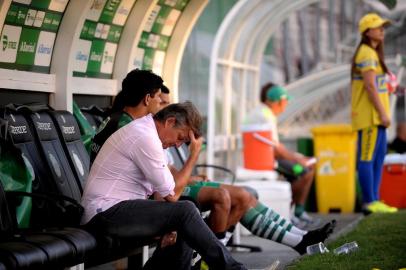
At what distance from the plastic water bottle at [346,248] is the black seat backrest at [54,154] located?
190 cm

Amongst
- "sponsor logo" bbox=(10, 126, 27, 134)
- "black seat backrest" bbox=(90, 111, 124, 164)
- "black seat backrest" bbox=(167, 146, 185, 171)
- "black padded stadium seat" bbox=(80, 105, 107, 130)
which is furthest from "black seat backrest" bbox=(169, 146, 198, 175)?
"sponsor logo" bbox=(10, 126, 27, 134)

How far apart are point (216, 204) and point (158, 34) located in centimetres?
299

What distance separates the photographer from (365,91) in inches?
481

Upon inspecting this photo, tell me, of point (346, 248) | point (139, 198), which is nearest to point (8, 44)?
point (139, 198)

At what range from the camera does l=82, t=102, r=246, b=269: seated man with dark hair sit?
6730 mm

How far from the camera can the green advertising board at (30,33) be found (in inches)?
311

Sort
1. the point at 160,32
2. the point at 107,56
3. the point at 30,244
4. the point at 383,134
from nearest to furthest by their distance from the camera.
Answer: the point at 30,244
the point at 107,56
the point at 160,32
the point at 383,134

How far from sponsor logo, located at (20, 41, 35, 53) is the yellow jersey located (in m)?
4.72

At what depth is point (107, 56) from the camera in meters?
9.70

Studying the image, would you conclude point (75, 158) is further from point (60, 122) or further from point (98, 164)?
point (98, 164)

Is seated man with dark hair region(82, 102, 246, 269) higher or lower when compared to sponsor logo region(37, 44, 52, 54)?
lower

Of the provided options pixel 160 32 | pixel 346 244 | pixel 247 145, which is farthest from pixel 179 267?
pixel 247 145

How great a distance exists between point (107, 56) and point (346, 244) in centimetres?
254

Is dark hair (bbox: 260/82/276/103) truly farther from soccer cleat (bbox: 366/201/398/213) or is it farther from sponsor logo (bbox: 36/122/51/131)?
→ sponsor logo (bbox: 36/122/51/131)
